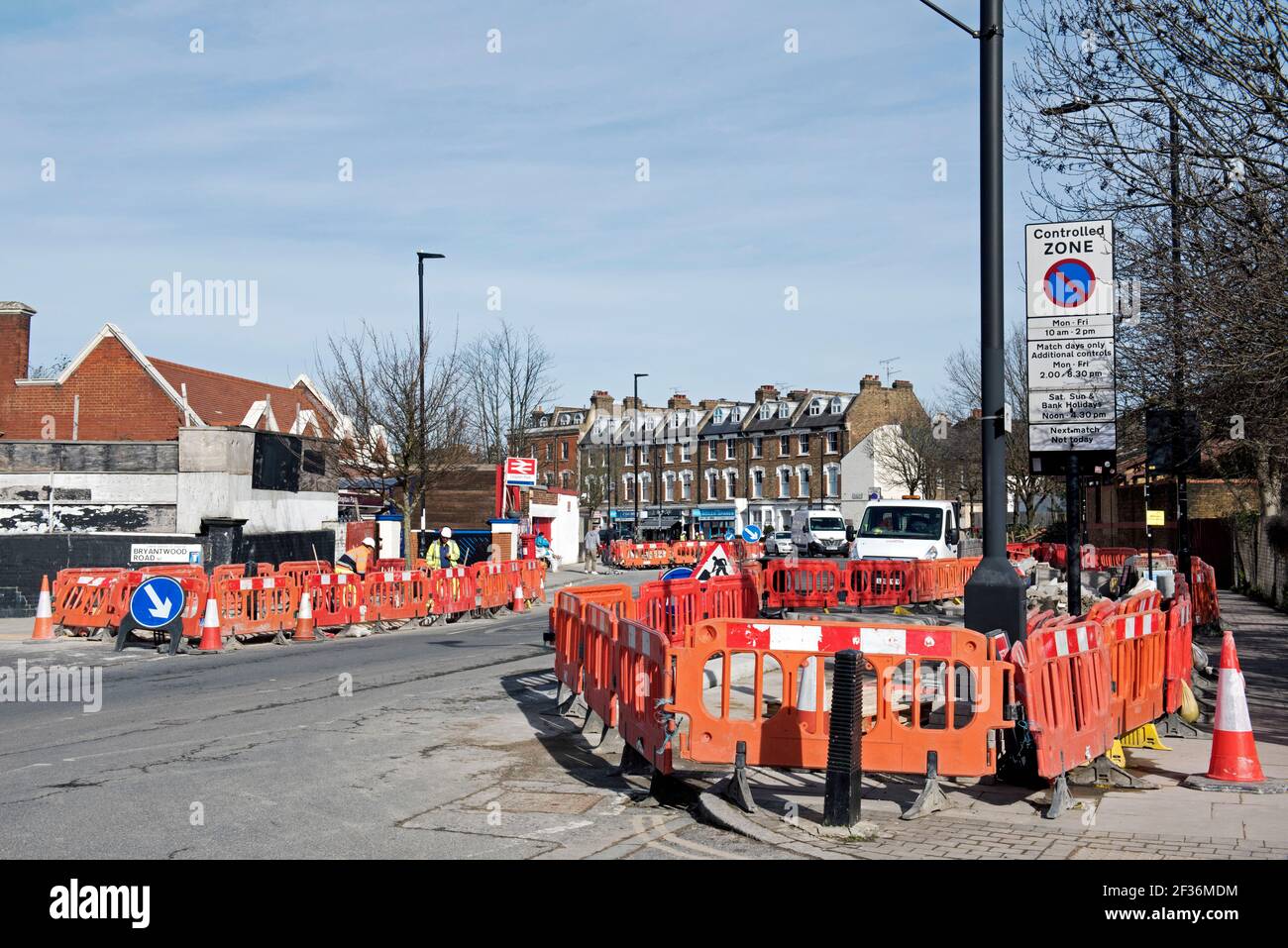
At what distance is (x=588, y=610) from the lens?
37.1ft

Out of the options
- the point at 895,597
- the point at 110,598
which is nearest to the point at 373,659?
the point at 110,598

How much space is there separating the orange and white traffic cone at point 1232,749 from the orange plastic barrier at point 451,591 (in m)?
16.9

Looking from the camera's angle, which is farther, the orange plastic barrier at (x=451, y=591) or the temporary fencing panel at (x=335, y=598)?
the orange plastic barrier at (x=451, y=591)

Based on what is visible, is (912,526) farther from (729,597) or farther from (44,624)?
(44,624)

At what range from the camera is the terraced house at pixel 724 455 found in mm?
82250

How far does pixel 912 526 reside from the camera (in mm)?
28312

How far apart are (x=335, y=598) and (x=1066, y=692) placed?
1541 cm

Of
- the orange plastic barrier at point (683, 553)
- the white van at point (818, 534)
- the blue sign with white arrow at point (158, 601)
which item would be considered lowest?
the orange plastic barrier at point (683, 553)

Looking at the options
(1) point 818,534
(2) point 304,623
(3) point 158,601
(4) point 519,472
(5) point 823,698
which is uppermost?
(4) point 519,472

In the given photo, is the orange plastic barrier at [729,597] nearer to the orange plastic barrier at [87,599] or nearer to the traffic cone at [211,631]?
the traffic cone at [211,631]

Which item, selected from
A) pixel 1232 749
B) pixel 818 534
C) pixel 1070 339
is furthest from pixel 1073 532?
pixel 818 534

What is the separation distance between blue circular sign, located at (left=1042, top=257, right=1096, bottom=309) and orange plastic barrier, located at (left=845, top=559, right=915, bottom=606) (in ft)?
44.7

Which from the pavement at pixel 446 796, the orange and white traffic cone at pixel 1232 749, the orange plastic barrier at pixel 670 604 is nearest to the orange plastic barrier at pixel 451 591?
the orange plastic barrier at pixel 670 604
